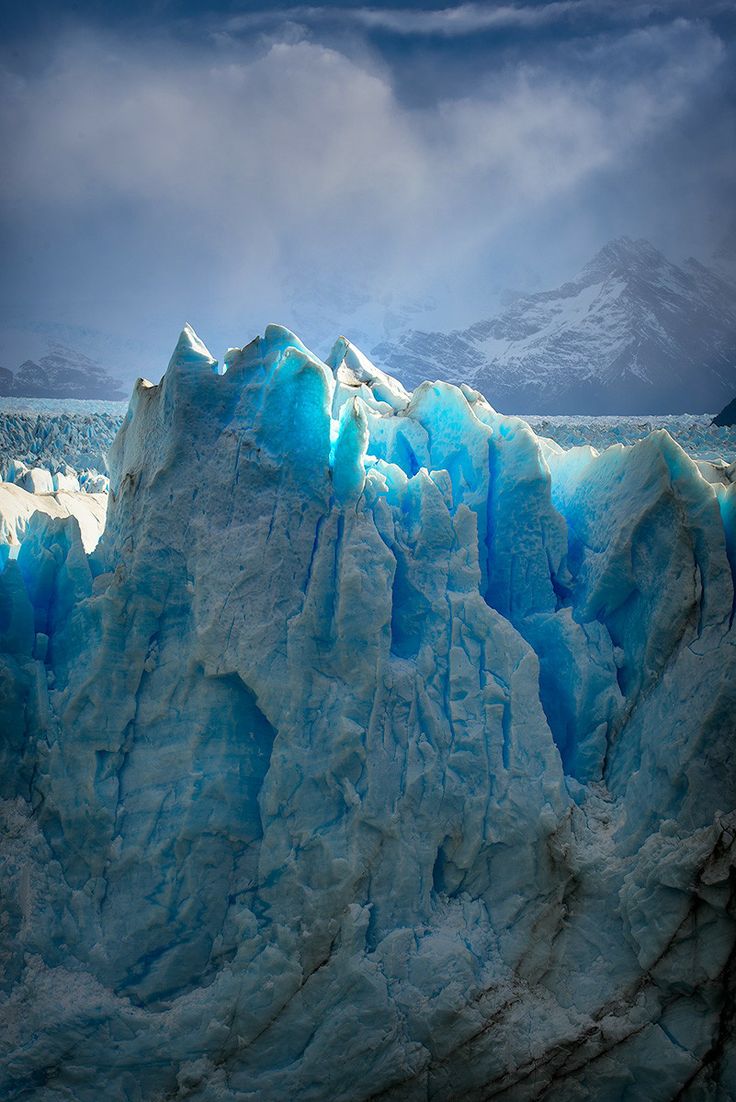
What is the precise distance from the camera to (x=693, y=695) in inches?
198

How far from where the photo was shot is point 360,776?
17.7 ft

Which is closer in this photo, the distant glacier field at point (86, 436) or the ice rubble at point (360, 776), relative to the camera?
the ice rubble at point (360, 776)

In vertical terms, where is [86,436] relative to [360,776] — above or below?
above

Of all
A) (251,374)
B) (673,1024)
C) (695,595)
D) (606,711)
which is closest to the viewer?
(673,1024)

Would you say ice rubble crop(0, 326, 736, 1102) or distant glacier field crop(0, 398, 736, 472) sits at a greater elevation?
distant glacier field crop(0, 398, 736, 472)

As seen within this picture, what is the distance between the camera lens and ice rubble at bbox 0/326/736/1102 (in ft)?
16.4

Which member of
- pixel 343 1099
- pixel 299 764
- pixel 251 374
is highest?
pixel 251 374

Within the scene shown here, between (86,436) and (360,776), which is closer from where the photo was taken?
(360,776)

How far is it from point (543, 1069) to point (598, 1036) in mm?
466

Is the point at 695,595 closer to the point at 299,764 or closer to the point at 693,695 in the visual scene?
the point at 693,695

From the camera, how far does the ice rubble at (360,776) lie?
16.4 ft

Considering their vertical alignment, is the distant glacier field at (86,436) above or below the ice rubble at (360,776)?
above

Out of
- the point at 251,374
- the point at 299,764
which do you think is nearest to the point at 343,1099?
the point at 299,764

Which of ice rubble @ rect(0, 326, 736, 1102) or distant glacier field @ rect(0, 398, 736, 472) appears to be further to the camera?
distant glacier field @ rect(0, 398, 736, 472)
